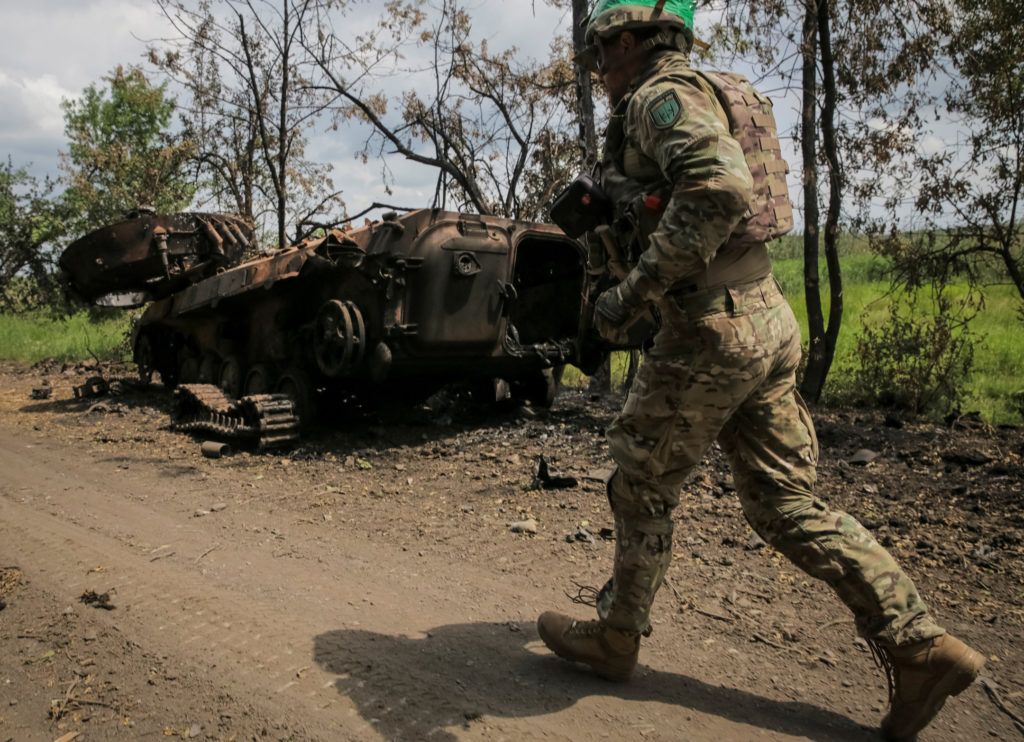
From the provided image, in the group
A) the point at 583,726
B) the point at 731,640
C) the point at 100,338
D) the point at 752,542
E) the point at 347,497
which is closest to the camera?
the point at 583,726

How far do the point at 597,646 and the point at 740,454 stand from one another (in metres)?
0.86

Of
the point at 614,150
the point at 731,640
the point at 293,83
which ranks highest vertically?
the point at 293,83

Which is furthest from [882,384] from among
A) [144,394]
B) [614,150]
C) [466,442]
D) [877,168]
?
[144,394]

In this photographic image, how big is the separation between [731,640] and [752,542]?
1402 mm

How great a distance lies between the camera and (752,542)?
510cm

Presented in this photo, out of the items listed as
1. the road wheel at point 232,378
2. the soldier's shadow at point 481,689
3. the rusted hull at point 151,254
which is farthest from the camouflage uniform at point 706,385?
the rusted hull at point 151,254

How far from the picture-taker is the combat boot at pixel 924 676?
2791mm

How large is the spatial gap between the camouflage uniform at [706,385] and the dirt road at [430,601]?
1.76 feet

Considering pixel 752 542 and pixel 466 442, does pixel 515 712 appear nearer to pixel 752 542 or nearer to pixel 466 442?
pixel 752 542

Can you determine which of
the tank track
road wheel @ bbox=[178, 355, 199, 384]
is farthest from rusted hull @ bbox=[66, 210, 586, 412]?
the tank track

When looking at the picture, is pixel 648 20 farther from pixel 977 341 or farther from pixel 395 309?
pixel 977 341

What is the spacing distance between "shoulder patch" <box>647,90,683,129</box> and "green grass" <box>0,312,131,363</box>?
53.2ft

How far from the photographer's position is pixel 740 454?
3.09 m

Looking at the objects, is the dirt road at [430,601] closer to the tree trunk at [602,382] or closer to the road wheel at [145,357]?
the tree trunk at [602,382]
